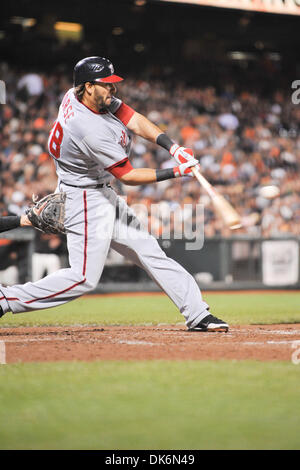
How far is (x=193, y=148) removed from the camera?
49.3 ft

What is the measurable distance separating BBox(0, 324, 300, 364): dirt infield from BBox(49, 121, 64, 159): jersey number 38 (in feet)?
4.55

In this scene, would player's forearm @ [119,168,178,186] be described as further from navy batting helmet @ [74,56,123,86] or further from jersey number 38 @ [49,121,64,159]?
navy batting helmet @ [74,56,123,86]

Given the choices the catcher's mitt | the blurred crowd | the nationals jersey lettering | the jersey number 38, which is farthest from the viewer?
the blurred crowd

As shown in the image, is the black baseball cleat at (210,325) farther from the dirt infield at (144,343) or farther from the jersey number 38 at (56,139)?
the jersey number 38 at (56,139)

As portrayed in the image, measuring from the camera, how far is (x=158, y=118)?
15.7 m

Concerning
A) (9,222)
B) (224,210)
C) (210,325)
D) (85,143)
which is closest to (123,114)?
(85,143)

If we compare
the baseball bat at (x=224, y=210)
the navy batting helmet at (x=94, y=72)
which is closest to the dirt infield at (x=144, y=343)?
the baseball bat at (x=224, y=210)

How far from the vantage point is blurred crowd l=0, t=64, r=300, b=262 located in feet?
41.1

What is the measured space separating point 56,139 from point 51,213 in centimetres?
54

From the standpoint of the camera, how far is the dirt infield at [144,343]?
4473mm

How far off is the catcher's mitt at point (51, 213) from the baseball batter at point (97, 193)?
5cm

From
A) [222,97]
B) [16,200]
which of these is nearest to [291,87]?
[222,97]

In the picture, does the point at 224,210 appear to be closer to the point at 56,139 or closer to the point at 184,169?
the point at 184,169

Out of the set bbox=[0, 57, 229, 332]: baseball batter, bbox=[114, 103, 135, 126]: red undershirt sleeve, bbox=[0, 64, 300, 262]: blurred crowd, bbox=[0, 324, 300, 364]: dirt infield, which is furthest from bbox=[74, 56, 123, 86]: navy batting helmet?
bbox=[0, 64, 300, 262]: blurred crowd
